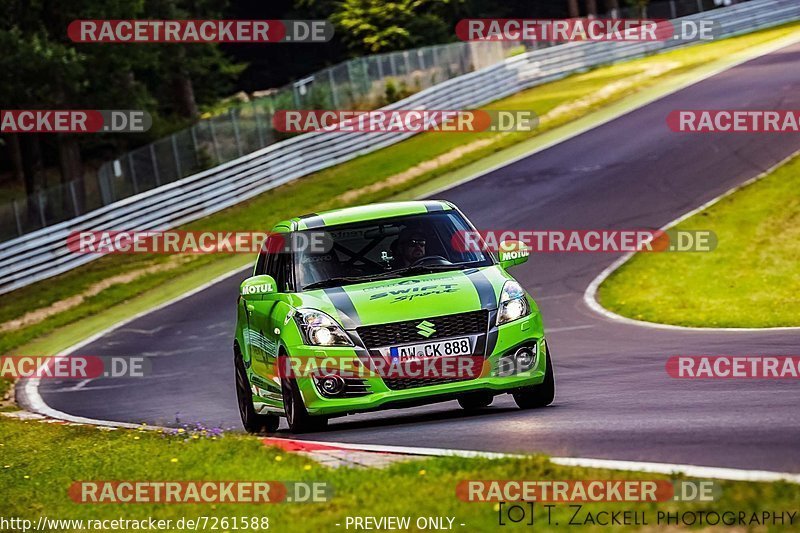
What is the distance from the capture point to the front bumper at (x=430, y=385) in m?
10.0

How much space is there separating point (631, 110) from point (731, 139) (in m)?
6.87

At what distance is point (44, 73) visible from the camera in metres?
33.1

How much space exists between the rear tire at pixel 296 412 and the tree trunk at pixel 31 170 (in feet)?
74.3

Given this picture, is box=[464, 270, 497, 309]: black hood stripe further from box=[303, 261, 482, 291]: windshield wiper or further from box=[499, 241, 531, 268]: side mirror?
box=[499, 241, 531, 268]: side mirror

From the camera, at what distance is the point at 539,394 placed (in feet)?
35.1

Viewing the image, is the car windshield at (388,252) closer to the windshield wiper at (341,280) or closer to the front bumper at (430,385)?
the windshield wiper at (341,280)

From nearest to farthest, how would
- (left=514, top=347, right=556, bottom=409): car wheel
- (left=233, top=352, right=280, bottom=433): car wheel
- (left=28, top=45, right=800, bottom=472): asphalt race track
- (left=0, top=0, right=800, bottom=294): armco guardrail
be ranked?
(left=28, top=45, right=800, bottom=472): asphalt race track
(left=514, top=347, right=556, bottom=409): car wheel
(left=233, top=352, right=280, bottom=433): car wheel
(left=0, top=0, right=800, bottom=294): armco guardrail

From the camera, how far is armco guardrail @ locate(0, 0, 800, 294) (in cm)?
3056

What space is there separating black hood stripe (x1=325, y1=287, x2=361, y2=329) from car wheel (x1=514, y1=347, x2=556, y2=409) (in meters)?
1.49

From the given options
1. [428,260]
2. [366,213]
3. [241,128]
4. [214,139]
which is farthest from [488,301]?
Answer: [241,128]

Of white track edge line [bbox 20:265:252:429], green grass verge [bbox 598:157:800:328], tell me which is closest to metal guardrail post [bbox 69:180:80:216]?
white track edge line [bbox 20:265:252:429]

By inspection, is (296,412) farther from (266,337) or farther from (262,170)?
(262,170)

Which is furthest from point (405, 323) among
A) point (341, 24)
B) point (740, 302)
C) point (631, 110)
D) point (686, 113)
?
point (341, 24)

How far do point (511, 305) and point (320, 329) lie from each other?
147cm
